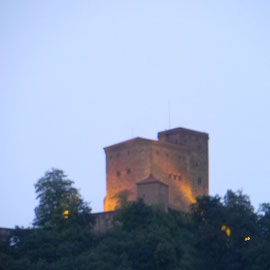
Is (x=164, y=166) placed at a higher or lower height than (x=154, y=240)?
higher

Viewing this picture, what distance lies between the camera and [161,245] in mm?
59125

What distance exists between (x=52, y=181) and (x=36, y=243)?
29.8 feet

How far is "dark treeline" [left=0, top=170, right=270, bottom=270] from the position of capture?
191ft

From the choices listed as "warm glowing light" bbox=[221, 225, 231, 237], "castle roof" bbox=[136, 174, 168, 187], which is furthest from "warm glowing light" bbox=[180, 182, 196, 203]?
"warm glowing light" bbox=[221, 225, 231, 237]

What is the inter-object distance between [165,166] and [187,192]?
9.32ft

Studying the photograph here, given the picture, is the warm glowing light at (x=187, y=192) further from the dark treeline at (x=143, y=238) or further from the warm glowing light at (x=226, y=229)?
the warm glowing light at (x=226, y=229)

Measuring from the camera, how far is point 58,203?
6888 centimetres

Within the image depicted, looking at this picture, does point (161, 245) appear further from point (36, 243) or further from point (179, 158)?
point (179, 158)

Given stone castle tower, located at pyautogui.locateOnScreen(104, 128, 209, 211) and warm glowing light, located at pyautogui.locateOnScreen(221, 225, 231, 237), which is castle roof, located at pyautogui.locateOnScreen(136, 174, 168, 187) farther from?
Result: warm glowing light, located at pyautogui.locateOnScreen(221, 225, 231, 237)

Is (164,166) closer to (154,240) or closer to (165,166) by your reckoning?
(165,166)

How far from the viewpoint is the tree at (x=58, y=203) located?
6688cm

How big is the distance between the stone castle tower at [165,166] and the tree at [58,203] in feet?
16.6

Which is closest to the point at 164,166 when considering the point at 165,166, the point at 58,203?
the point at 165,166

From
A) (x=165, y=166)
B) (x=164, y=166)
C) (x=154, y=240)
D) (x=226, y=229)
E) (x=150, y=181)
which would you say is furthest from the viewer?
(x=165, y=166)
